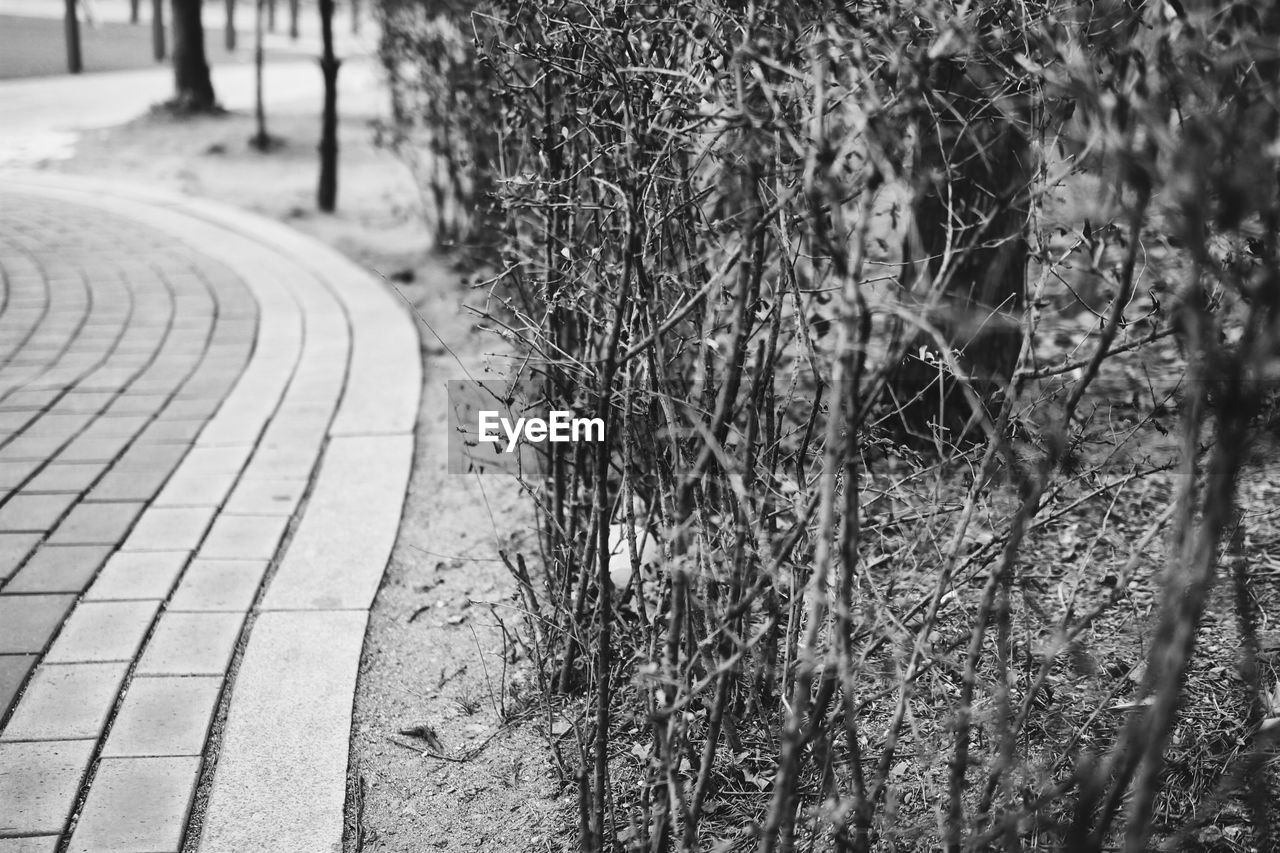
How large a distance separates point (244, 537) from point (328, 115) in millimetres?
6124

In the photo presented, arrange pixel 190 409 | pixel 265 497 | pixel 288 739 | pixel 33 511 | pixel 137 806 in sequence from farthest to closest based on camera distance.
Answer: pixel 190 409, pixel 265 497, pixel 33 511, pixel 288 739, pixel 137 806

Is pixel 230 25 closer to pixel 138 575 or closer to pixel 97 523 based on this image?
pixel 97 523

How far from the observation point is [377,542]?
375cm

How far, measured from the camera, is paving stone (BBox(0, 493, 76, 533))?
3.77 m

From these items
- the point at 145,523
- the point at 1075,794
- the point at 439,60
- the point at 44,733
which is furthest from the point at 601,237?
the point at 439,60

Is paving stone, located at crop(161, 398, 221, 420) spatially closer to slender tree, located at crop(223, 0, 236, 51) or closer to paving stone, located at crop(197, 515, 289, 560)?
paving stone, located at crop(197, 515, 289, 560)

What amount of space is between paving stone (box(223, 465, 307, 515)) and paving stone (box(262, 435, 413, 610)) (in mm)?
70

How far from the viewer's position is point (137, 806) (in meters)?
2.46

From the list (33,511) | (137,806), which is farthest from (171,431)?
(137,806)

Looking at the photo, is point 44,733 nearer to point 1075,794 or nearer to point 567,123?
point 567,123

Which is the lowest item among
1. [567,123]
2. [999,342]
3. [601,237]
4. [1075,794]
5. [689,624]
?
[1075,794]

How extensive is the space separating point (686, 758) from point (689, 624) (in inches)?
14.9

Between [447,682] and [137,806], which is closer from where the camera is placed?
[137,806]

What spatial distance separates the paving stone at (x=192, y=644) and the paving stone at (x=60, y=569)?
42 centimetres
